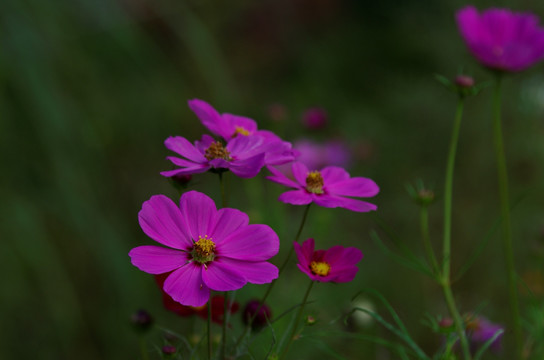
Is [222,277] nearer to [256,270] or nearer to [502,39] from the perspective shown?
[256,270]

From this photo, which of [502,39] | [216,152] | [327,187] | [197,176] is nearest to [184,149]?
[216,152]

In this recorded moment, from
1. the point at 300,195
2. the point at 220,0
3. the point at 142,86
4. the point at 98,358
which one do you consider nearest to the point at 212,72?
the point at 142,86

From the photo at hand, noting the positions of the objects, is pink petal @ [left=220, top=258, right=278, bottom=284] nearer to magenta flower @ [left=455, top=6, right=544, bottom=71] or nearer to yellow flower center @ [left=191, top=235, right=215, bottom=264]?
yellow flower center @ [left=191, top=235, right=215, bottom=264]

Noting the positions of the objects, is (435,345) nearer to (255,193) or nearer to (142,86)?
(255,193)

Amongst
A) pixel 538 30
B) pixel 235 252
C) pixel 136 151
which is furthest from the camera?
pixel 136 151

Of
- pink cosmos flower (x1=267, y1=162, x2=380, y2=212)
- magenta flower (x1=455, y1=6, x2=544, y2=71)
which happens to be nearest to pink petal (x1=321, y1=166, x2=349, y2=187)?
pink cosmos flower (x1=267, y1=162, x2=380, y2=212)

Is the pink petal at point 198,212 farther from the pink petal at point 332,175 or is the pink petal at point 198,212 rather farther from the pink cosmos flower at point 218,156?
the pink petal at point 332,175
